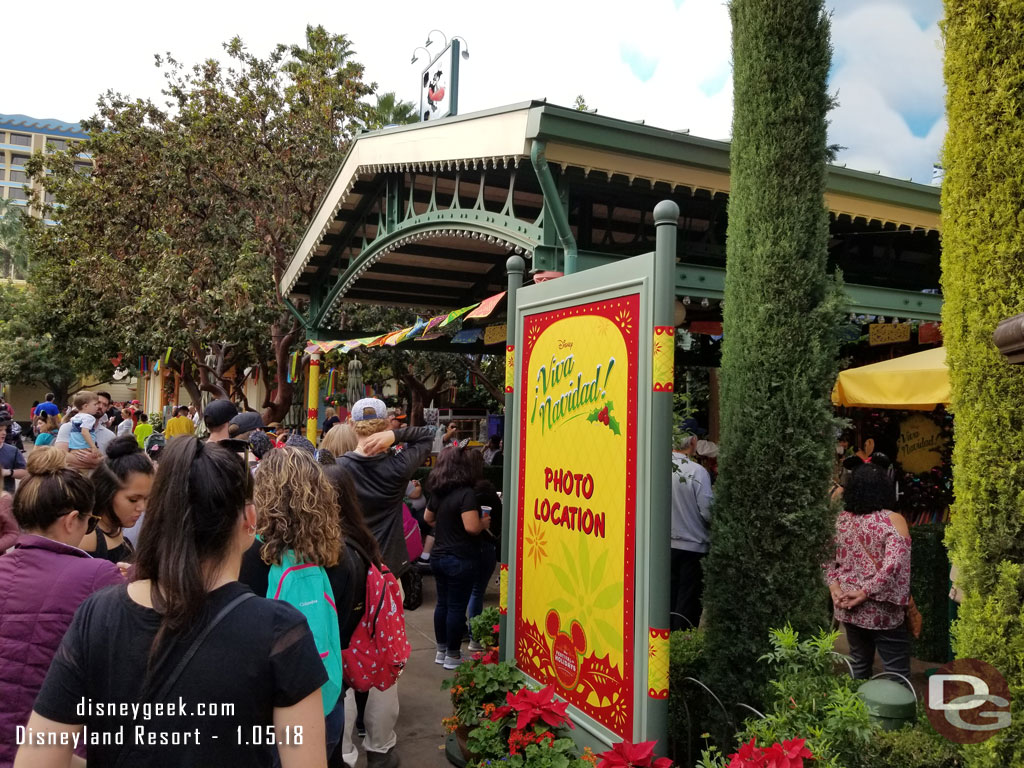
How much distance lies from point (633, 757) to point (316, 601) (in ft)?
4.64

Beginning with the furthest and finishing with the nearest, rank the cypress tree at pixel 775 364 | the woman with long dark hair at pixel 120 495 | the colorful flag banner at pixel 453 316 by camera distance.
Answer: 1. the colorful flag banner at pixel 453 316
2. the woman with long dark hair at pixel 120 495
3. the cypress tree at pixel 775 364

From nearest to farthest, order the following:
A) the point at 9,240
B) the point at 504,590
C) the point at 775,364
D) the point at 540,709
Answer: the point at 540,709 → the point at 775,364 → the point at 504,590 → the point at 9,240

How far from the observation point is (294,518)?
2.76 m

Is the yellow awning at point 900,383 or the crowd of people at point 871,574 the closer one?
the crowd of people at point 871,574

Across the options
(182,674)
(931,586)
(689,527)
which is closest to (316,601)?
(182,674)

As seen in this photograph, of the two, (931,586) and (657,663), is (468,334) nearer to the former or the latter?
(931,586)

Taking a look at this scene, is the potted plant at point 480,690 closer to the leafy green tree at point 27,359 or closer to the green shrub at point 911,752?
the green shrub at point 911,752

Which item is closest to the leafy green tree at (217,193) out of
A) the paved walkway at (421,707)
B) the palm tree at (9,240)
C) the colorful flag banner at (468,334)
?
the colorful flag banner at (468,334)

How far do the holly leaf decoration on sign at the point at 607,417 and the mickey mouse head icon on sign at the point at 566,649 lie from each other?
38.6 inches

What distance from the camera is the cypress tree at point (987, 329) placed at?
2.61 meters

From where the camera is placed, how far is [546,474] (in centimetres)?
376

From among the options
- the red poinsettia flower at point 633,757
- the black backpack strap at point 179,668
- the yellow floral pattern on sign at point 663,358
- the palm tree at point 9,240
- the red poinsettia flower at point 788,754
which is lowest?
the red poinsettia flower at point 633,757

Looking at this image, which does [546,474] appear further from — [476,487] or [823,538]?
[476,487]

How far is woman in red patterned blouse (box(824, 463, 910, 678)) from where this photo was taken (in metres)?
4.41
